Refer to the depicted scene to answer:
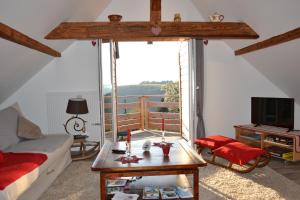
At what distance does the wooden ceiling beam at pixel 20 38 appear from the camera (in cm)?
297

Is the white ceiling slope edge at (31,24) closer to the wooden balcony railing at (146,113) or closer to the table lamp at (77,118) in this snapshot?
the table lamp at (77,118)

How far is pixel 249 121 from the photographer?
5770 mm

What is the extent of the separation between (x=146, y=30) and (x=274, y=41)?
1895mm

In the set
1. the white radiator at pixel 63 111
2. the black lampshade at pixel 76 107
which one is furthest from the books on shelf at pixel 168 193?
the white radiator at pixel 63 111

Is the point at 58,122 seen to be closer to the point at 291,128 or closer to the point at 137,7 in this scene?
the point at 137,7

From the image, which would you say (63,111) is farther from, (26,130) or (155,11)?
(155,11)

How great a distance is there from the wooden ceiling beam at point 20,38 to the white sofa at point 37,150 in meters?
0.98

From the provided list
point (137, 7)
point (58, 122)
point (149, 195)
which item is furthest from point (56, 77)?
point (149, 195)

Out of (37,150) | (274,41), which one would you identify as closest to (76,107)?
(37,150)

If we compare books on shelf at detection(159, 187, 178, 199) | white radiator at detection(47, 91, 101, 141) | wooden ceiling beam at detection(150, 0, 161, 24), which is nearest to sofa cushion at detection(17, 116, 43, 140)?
white radiator at detection(47, 91, 101, 141)

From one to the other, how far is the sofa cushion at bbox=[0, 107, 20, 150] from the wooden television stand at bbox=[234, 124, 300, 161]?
146 inches

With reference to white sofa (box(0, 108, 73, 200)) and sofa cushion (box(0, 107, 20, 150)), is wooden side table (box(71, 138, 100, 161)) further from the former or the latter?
sofa cushion (box(0, 107, 20, 150))

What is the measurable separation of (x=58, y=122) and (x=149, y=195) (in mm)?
3309

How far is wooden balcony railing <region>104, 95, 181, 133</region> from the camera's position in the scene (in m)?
7.71
